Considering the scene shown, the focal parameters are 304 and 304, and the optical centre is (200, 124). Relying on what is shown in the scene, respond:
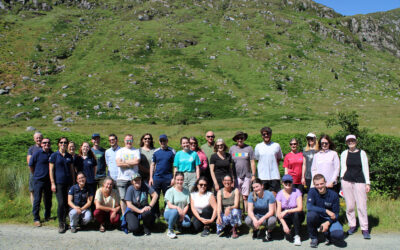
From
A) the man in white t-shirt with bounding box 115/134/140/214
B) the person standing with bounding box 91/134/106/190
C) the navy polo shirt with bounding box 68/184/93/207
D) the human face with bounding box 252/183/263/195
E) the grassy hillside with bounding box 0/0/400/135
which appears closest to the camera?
the human face with bounding box 252/183/263/195

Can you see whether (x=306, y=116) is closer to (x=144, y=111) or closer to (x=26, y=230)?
(x=144, y=111)

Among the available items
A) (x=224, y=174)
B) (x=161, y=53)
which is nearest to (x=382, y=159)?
(x=224, y=174)

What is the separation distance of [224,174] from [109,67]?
54.4m

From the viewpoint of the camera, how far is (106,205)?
803cm

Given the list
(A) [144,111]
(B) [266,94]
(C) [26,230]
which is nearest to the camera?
(C) [26,230]

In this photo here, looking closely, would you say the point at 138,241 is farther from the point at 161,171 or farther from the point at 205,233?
the point at 161,171

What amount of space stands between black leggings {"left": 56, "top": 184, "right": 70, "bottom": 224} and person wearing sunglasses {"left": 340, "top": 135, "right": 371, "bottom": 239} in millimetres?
7248

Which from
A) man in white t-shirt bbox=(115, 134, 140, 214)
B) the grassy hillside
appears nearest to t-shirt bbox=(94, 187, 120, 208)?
man in white t-shirt bbox=(115, 134, 140, 214)

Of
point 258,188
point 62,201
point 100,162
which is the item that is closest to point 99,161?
point 100,162

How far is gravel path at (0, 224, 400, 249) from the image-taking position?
6723 mm

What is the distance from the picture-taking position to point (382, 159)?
1110cm

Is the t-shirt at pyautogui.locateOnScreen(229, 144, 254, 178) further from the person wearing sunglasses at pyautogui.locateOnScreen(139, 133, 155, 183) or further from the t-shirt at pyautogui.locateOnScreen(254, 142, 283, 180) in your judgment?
the person wearing sunglasses at pyautogui.locateOnScreen(139, 133, 155, 183)

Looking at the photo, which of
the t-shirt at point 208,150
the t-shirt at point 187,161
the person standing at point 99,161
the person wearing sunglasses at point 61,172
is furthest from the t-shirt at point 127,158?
the t-shirt at point 208,150

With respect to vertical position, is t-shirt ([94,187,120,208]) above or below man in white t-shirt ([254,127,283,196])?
below
